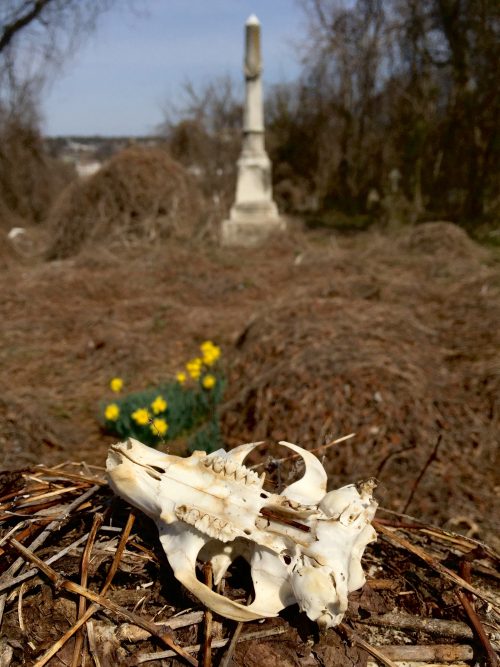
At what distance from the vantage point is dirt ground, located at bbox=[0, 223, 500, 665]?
3.58m

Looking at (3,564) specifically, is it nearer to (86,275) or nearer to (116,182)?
(86,275)

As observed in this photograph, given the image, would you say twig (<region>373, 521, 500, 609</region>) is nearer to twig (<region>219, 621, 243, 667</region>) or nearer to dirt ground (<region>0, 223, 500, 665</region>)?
dirt ground (<region>0, 223, 500, 665</region>)

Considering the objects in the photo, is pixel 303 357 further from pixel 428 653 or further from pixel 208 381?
pixel 428 653

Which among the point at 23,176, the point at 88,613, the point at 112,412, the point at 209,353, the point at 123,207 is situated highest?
the point at 88,613

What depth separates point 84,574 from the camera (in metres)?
1.00

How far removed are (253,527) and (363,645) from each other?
0.82 feet

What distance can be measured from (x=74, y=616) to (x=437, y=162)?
14.2 metres

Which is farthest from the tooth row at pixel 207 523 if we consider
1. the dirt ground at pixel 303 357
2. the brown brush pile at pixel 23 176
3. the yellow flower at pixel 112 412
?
the brown brush pile at pixel 23 176

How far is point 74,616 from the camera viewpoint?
0.97 meters

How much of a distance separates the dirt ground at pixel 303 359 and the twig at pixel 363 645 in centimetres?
3

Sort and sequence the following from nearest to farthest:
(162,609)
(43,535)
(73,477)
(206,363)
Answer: (162,609)
(43,535)
(73,477)
(206,363)

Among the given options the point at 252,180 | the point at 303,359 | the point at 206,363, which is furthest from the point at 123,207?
the point at 303,359

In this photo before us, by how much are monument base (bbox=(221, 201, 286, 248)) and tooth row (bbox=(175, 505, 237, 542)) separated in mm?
9937

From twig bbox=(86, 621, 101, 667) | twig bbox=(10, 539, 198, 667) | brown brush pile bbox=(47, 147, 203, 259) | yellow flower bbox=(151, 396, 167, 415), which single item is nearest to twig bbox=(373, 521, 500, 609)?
twig bbox=(10, 539, 198, 667)
